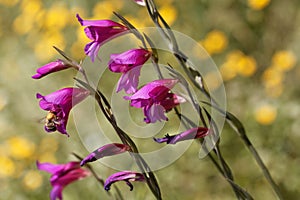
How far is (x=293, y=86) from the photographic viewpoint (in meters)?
3.39

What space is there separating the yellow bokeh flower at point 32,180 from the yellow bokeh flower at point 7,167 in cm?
12

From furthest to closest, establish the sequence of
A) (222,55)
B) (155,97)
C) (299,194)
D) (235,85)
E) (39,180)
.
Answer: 1. (222,55)
2. (235,85)
3. (39,180)
4. (299,194)
5. (155,97)

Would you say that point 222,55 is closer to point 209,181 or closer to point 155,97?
point 209,181

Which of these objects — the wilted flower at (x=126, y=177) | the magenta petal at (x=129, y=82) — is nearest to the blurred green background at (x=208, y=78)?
the wilted flower at (x=126, y=177)

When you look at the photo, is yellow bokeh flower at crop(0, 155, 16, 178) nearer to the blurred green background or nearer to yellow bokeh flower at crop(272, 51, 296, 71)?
the blurred green background

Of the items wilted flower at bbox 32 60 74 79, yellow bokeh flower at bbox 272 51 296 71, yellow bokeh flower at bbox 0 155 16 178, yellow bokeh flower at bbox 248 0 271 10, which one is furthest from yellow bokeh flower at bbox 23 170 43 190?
yellow bokeh flower at bbox 248 0 271 10

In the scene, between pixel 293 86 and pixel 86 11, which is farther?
pixel 86 11

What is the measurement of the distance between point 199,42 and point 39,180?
1538 millimetres

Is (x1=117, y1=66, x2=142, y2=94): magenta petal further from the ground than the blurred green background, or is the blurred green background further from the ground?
(x1=117, y1=66, x2=142, y2=94): magenta petal

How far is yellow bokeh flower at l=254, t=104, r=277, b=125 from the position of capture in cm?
309

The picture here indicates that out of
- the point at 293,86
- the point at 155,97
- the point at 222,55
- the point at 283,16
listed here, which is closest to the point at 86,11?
the point at 222,55

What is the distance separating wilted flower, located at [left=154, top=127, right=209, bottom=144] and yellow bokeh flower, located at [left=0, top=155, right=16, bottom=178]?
82.9 inches

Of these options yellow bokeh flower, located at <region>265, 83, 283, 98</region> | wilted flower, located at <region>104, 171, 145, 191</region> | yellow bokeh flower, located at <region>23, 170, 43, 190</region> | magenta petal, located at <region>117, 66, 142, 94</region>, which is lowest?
yellow bokeh flower, located at <region>265, 83, 283, 98</region>

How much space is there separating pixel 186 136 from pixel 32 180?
6.30ft
